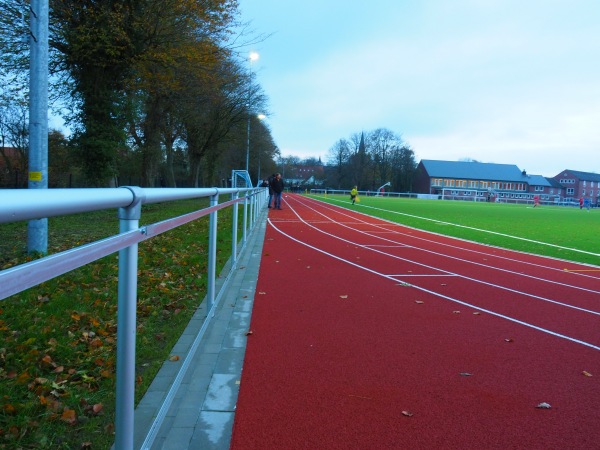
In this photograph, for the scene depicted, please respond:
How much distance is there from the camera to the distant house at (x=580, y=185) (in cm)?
12356

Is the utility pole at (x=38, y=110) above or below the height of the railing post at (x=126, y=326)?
above

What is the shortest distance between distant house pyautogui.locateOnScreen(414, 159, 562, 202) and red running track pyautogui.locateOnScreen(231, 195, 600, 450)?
99158 millimetres

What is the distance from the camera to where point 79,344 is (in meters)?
4.08

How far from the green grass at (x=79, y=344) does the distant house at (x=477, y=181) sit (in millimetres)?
101816

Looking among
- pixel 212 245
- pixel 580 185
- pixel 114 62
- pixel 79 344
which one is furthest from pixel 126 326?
pixel 580 185

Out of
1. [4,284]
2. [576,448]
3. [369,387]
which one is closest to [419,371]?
[369,387]

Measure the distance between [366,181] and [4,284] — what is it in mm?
102936

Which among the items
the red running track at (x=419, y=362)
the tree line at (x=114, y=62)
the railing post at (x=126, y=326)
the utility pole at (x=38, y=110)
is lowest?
the red running track at (x=419, y=362)

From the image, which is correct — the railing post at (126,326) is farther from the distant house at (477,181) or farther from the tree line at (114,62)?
the distant house at (477,181)

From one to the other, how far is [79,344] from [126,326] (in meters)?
2.48

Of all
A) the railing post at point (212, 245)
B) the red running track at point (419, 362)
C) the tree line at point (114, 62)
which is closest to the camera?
the red running track at point (419, 362)

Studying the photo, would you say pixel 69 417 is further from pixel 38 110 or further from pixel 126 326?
pixel 38 110

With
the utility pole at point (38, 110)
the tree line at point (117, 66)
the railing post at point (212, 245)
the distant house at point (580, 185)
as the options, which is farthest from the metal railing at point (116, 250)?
the distant house at point (580, 185)

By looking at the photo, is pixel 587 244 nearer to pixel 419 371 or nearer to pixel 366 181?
pixel 419 371
